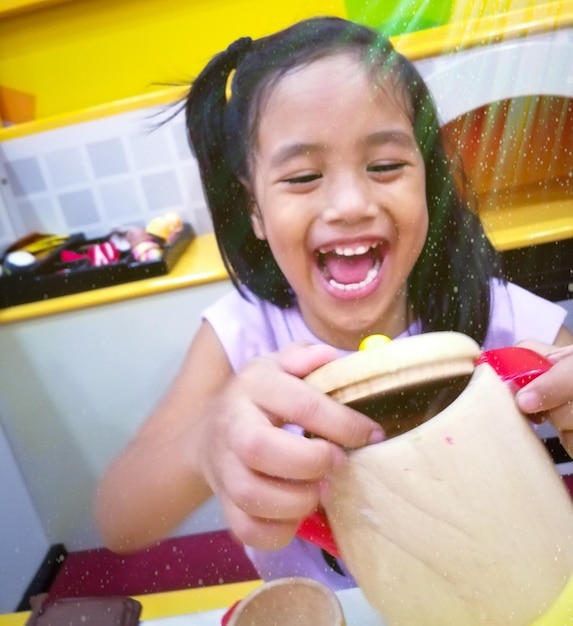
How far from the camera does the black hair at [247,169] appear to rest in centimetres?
29

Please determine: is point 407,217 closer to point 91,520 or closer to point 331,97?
point 331,97

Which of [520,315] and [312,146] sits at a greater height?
[312,146]

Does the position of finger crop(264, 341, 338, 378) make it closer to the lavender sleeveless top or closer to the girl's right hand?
the girl's right hand

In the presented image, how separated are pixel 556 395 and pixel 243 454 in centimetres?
13

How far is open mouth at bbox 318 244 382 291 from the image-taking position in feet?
0.97

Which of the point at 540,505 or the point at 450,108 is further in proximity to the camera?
the point at 450,108

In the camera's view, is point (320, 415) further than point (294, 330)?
No

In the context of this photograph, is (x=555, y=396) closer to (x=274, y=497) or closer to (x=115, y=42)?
(x=274, y=497)

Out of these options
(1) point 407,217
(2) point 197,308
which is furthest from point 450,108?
(2) point 197,308

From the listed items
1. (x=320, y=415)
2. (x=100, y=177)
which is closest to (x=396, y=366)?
(x=320, y=415)

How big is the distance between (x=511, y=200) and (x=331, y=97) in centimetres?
14

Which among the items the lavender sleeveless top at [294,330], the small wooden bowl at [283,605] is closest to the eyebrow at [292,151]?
the lavender sleeveless top at [294,330]

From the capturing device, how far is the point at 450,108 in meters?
0.31

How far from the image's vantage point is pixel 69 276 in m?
0.33
